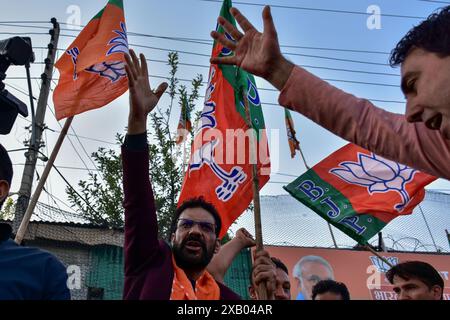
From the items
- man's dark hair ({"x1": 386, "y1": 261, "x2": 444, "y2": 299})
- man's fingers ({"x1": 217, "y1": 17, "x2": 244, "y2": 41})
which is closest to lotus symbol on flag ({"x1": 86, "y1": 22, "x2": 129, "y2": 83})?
man's dark hair ({"x1": 386, "y1": 261, "x2": 444, "y2": 299})

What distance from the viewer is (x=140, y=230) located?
7.68 feet

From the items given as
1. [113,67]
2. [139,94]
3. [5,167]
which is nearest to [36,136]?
[113,67]

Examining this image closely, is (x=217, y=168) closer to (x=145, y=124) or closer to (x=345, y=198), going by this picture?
(x=345, y=198)

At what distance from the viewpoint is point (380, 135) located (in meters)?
1.47

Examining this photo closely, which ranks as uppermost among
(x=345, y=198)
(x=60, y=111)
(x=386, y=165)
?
(x=60, y=111)

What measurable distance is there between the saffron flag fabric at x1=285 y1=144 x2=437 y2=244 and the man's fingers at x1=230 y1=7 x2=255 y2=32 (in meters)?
3.29

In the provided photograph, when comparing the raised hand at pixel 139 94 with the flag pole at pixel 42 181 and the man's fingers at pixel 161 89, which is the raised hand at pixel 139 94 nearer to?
the man's fingers at pixel 161 89

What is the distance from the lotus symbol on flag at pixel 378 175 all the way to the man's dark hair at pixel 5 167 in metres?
3.62

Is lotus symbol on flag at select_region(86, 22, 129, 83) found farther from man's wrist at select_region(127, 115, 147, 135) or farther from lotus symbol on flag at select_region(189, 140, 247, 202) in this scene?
man's wrist at select_region(127, 115, 147, 135)

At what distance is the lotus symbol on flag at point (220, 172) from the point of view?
433 cm

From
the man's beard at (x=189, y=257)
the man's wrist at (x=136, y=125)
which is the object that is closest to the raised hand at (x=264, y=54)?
the man's wrist at (x=136, y=125)

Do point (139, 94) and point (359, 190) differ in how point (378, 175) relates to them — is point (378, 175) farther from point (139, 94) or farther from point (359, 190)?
point (139, 94)
